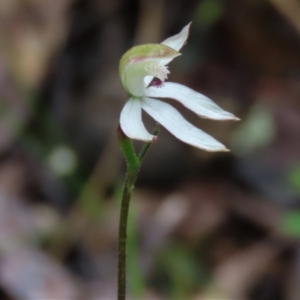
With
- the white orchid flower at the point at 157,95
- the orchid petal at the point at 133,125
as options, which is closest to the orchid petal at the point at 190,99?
the white orchid flower at the point at 157,95

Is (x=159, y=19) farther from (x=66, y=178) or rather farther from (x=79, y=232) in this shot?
(x=79, y=232)

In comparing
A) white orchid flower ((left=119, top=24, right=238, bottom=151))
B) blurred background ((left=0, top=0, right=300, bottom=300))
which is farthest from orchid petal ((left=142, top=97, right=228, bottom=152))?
blurred background ((left=0, top=0, right=300, bottom=300))

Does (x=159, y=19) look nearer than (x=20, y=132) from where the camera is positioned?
No

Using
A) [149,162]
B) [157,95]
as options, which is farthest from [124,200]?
[149,162]

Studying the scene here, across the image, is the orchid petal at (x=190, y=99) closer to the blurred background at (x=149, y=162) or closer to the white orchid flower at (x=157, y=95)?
the white orchid flower at (x=157, y=95)

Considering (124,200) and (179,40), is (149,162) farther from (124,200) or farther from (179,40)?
(124,200)

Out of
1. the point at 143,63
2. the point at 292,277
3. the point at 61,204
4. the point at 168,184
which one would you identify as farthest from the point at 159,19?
the point at 143,63

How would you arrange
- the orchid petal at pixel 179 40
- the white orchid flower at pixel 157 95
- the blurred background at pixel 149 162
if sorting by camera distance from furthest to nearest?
the blurred background at pixel 149 162 → the orchid petal at pixel 179 40 → the white orchid flower at pixel 157 95
